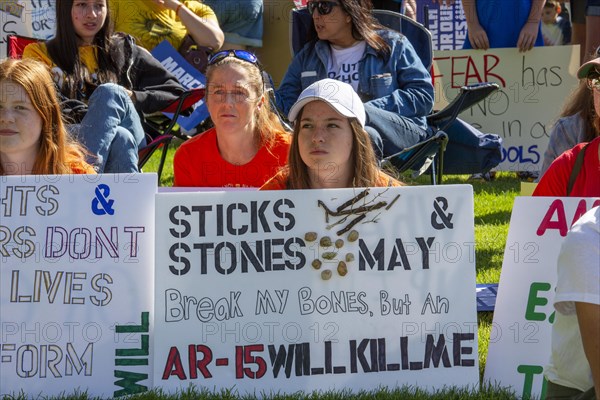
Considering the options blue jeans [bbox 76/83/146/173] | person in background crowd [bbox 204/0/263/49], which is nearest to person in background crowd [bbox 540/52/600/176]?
blue jeans [bbox 76/83/146/173]

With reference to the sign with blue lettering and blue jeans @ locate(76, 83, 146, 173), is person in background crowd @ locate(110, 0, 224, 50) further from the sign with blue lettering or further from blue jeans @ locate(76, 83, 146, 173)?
blue jeans @ locate(76, 83, 146, 173)

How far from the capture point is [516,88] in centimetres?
895

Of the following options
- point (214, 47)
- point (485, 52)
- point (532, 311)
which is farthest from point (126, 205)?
point (485, 52)

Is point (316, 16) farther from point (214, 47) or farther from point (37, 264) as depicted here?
point (37, 264)

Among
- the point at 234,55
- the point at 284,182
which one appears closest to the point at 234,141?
the point at 234,55

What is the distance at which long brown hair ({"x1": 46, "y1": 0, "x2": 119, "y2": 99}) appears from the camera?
6.29 meters

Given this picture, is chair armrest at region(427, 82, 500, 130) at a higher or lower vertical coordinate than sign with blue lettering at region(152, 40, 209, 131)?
lower

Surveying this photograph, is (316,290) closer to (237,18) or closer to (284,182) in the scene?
(284,182)

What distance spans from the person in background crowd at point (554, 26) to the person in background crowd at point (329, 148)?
8.23 m

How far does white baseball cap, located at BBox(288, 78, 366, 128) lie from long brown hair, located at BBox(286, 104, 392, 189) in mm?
34

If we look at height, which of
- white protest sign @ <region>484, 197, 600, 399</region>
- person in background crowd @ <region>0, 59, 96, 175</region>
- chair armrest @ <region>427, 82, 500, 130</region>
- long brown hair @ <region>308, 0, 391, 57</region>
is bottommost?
white protest sign @ <region>484, 197, 600, 399</region>

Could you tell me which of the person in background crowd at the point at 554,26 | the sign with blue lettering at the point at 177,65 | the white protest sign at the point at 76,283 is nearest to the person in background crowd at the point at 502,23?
the sign with blue lettering at the point at 177,65

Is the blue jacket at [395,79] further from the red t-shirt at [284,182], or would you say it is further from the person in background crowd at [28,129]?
the person in background crowd at [28,129]

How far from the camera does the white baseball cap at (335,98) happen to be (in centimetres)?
452
